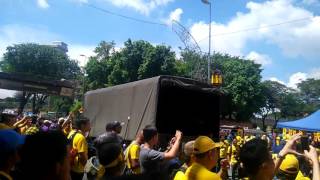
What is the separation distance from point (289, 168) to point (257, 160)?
3.12ft

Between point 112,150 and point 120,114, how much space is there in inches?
300

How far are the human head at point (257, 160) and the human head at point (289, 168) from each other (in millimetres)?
810

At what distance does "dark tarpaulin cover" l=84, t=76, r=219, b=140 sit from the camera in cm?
962

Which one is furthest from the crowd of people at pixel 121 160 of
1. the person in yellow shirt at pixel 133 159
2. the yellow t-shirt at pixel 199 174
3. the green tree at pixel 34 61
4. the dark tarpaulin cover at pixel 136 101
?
the green tree at pixel 34 61

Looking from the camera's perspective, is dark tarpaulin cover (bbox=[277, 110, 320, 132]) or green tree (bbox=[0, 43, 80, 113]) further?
green tree (bbox=[0, 43, 80, 113])

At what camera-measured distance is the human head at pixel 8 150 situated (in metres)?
3.12

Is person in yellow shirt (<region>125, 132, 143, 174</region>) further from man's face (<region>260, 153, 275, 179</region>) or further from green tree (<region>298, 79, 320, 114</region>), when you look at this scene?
green tree (<region>298, 79, 320, 114</region>)

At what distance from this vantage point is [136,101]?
10.6m

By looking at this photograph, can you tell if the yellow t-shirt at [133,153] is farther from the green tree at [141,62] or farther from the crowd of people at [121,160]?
the green tree at [141,62]

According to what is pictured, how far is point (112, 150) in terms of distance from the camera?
4.23 m

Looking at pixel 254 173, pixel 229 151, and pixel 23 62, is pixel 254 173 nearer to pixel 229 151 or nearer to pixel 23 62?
pixel 229 151

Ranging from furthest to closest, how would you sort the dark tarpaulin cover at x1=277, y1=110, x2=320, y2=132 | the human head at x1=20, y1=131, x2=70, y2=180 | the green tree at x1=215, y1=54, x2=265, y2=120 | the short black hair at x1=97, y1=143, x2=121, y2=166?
1. the green tree at x1=215, y1=54, x2=265, y2=120
2. the dark tarpaulin cover at x1=277, y1=110, x2=320, y2=132
3. the short black hair at x1=97, y1=143, x2=121, y2=166
4. the human head at x1=20, y1=131, x2=70, y2=180

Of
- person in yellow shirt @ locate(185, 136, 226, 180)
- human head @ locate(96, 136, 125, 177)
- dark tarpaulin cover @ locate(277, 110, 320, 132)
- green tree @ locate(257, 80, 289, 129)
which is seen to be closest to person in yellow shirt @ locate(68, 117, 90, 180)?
human head @ locate(96, 136, 125, 177)

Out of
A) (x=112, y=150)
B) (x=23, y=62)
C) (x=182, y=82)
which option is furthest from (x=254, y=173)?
(x=23, y=62)
